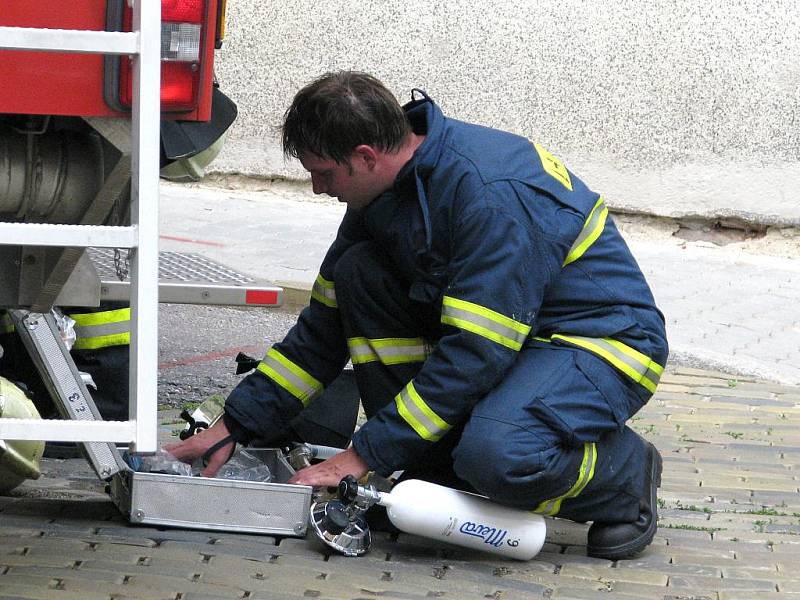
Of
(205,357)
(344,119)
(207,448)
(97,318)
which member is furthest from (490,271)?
(205,357)

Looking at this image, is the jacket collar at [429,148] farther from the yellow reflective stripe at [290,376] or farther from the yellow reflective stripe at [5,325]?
the yellow reflective stripe at [5,325]

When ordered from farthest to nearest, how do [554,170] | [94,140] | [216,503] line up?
[554,170] < [216,503] < [94,140]

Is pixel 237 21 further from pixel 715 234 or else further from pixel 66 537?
pixel 66 537

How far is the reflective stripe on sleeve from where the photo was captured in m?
3.57

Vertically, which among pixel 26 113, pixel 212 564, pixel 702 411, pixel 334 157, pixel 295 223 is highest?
pixel 26 113

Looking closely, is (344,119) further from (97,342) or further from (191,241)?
(191,241)

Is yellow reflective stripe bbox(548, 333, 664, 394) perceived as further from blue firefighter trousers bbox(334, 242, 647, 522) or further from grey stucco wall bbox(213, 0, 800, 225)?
grey stucco wall bbox(213, 0, 800, 225)

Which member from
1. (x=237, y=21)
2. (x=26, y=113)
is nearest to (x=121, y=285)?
(x=26, y=113)

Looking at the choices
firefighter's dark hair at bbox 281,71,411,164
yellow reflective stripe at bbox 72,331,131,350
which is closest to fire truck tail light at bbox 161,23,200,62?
firefighter's dark hair at bbox 281,71,411,164

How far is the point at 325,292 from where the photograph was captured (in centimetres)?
317

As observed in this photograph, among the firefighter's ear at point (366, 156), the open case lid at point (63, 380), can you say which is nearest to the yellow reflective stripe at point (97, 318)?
the open case lid at point (63, 380)

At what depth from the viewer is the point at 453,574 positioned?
2.69m

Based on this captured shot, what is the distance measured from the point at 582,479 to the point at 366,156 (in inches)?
33.3

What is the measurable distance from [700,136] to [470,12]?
1.41 m
